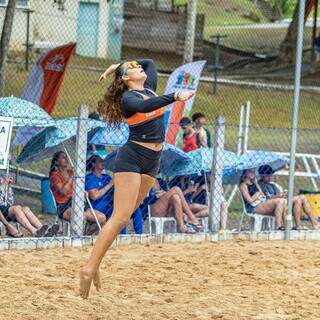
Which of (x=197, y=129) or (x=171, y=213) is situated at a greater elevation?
(x=197, y=129)

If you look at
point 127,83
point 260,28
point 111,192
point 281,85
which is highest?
point 260,28

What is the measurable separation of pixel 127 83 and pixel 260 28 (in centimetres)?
3406

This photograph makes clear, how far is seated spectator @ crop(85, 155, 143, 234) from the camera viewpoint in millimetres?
11914

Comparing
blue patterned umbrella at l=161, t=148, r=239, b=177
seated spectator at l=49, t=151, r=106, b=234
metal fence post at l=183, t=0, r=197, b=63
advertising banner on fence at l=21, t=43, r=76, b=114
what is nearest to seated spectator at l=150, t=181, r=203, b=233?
blue patterned umbrella at l=161, t=148, r=239, b=177

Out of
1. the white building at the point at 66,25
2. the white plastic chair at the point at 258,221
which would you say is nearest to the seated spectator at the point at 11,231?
the white plastic chair at the point at 258,221

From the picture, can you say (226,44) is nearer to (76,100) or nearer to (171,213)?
(76,100)

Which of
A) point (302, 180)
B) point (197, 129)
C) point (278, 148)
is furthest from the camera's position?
point (278, 148)

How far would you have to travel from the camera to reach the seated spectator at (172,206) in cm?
1245

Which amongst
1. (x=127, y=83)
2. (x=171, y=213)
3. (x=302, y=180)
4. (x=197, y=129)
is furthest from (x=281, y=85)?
(x=127, y=83)

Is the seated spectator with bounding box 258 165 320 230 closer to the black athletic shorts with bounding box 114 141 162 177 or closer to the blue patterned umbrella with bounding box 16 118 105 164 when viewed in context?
the blue patterned umbrella with bounding box 16 118 105 164

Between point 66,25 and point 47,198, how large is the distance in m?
15.7

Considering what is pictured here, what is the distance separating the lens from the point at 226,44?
115 feet

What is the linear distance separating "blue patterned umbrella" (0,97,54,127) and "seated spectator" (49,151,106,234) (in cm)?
37

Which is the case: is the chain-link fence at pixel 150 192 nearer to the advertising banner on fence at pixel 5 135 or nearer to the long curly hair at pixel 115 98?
the advertising banner on fence at pixel 5 135
